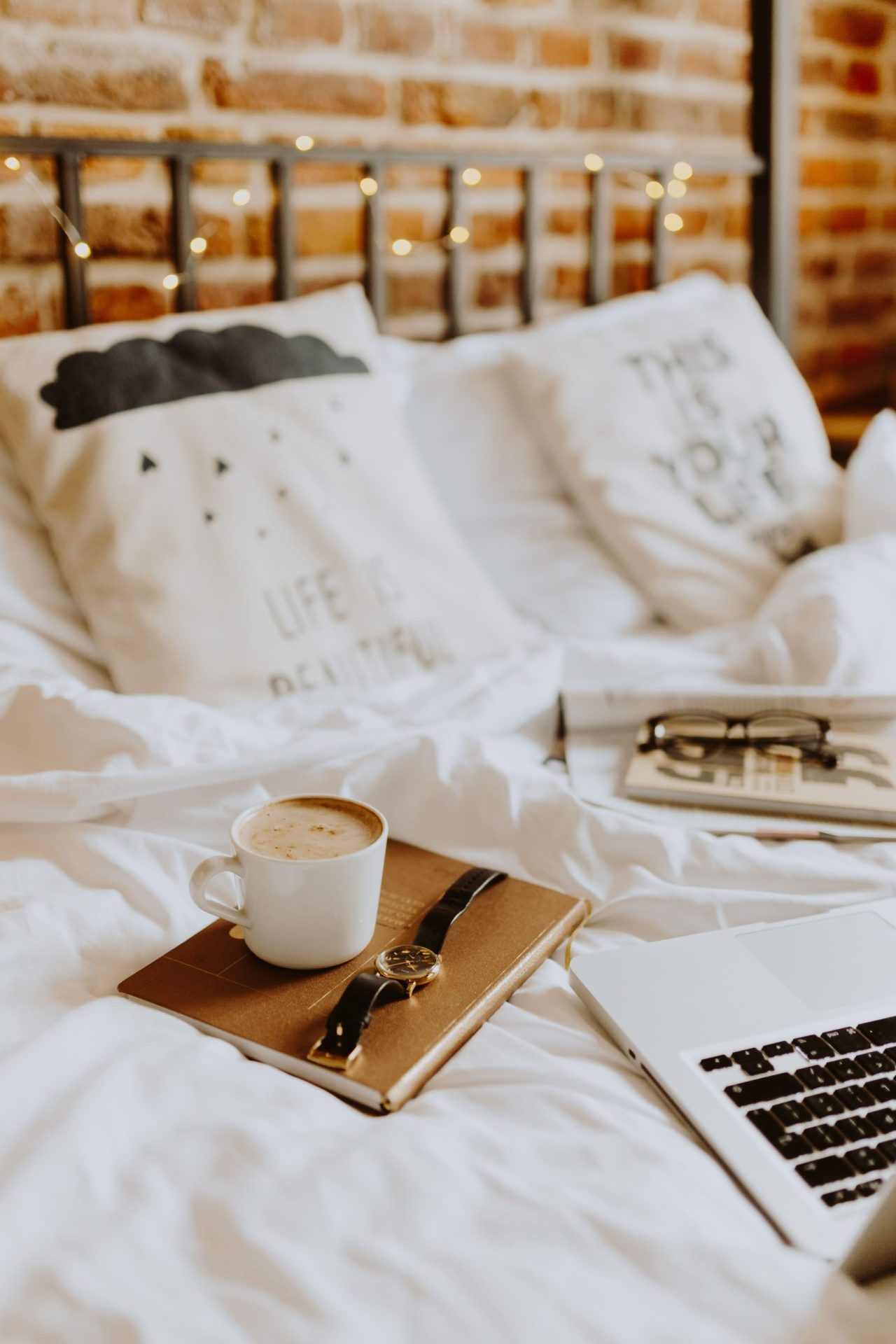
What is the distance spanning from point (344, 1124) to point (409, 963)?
0.12 m

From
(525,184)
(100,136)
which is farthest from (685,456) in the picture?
(100,136)

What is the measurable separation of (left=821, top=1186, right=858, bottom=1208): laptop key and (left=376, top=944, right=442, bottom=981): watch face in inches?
9.8

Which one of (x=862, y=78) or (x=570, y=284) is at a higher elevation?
(x=862, y=78)

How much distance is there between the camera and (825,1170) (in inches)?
21.3

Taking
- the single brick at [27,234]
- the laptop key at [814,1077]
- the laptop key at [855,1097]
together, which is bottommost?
the laptop key at [814,1077]

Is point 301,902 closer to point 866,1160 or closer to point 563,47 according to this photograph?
point 866,1160

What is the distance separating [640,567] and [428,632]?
35 cm

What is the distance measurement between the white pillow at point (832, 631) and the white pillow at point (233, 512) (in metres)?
0.27

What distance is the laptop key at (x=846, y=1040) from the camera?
0.62 metres

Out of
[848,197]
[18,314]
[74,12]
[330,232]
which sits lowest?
[18,314]

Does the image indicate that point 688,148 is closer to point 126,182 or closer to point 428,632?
point 126,182

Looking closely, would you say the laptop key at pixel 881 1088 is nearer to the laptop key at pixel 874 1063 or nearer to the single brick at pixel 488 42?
the laptop key at pixel 874 1063

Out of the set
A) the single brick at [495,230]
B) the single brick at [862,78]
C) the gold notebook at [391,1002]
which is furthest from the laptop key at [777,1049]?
the single brick at [862,78]

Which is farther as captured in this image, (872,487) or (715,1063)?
(872,487)
